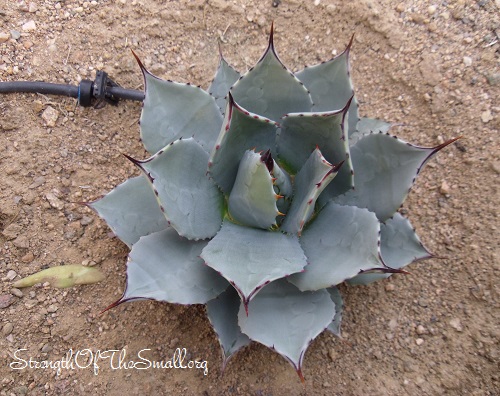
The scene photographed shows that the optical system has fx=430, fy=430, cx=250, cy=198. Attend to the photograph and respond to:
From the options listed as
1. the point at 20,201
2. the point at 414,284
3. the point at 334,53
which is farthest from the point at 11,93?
the point at 414,284

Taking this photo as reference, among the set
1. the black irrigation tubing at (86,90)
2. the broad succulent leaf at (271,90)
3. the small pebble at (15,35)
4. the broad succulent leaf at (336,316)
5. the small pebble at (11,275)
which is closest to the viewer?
the broad succulent leaf at (271,90)

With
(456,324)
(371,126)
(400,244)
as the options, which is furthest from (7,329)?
(456,324)

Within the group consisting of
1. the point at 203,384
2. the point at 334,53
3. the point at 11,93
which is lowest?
the point at 203,384

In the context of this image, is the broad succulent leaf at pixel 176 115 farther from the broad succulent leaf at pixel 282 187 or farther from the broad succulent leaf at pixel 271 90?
the broad succulent leaf at pixel 282 187

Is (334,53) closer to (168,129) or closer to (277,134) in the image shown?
(277,134)

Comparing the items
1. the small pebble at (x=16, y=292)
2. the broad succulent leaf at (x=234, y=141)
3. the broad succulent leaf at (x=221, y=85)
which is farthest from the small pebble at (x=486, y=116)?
the small pebble at (x=16, y=292)

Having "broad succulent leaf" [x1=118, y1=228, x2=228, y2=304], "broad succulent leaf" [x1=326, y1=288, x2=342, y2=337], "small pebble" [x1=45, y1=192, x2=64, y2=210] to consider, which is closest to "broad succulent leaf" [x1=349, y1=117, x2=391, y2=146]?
"broad succulent leaf" [x1=326, y1=288, x2=342, y2=337]

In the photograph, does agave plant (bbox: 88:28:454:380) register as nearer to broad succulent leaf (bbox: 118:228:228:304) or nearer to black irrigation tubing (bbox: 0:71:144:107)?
broad succulent leaf (bbox: 118:228:228:304)
